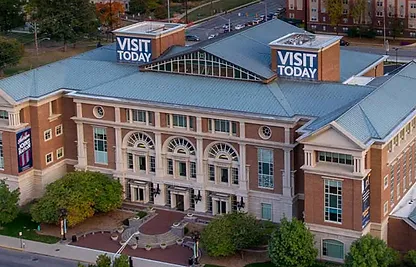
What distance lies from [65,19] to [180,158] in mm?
73297

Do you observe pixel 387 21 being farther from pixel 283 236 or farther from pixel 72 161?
pixel 283 236

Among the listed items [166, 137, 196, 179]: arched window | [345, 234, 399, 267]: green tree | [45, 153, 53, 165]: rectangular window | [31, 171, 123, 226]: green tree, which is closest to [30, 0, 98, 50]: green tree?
[45, 153, 53, 165]: rectangular window

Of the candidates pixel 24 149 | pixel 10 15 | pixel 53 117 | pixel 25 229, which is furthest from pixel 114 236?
pixel 10 15

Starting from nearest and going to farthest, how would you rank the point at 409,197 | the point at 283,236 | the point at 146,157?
the point at 283,236, the point at 409,197, the point at 146,157

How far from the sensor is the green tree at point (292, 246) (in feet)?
263

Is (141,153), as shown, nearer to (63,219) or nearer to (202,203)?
(202,203)

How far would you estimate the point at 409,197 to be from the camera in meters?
89.2

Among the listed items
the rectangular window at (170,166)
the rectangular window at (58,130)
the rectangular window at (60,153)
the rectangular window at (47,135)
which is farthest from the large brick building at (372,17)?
the rectangular window at (47,135)

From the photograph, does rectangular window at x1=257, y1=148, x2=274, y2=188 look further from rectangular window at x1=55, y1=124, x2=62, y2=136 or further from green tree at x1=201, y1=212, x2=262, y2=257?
rectangular window at x1=55, y1=124, x2=62, y2=136

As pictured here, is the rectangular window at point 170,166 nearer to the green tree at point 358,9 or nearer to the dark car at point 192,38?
the dark car at point 192,38

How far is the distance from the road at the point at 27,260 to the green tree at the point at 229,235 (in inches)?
504

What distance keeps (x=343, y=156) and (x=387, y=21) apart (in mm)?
86609

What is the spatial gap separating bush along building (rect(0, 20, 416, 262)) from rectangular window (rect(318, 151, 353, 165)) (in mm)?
102

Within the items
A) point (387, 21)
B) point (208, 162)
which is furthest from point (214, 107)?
point (387, 21)
